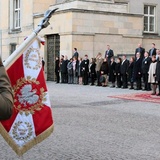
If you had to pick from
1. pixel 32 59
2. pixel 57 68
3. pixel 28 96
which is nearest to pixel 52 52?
pixel 57 68

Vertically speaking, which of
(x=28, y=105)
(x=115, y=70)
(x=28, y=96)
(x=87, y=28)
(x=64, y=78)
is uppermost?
(x=87, y=28)

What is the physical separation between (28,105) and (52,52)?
28.9m

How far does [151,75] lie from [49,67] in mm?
13979

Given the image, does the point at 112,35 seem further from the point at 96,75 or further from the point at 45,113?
the point at 45,113

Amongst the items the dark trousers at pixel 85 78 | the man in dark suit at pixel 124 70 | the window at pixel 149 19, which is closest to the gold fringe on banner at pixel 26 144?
the man in dark suit at pixel 124 70

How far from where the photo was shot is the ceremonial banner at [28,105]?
496 centimetres

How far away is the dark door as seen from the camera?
3325 centimetres

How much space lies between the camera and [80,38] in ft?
103

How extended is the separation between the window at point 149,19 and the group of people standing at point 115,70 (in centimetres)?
1094

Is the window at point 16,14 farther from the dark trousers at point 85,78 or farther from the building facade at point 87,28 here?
the dark trousers at point 85,78

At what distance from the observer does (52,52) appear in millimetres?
33844

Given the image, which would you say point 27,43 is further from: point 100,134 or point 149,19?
point 149,19

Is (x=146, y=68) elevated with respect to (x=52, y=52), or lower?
lower

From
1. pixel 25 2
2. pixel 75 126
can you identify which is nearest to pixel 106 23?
pixel 25 2
